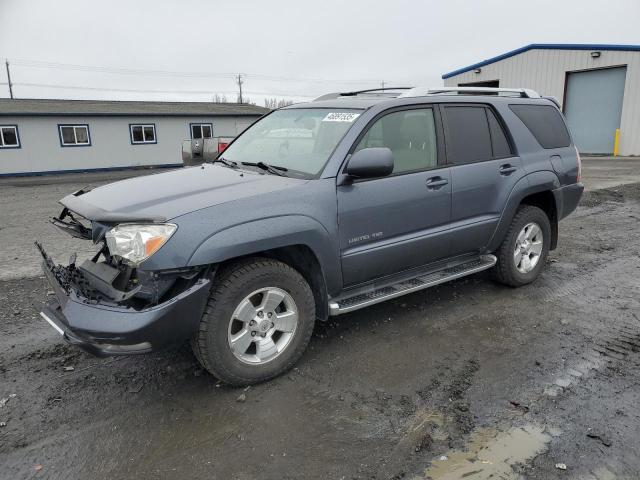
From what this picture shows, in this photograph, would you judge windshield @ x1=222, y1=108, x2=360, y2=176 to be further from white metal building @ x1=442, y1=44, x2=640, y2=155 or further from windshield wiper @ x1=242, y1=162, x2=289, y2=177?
white metal building @ x1=442, y1=44, x2=640, y2=155

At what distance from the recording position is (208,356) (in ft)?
10.1

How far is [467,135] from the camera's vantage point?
4.47m

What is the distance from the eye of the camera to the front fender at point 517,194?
469 cm

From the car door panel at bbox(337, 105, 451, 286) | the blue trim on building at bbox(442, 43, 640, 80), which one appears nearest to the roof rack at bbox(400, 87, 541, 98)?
the car door panel at bbox(337, 105, 451, 286)

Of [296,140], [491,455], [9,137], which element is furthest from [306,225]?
[9,137]

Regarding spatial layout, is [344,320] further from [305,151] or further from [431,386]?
[305,151]

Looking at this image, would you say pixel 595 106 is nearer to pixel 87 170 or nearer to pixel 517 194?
pixel 517 194

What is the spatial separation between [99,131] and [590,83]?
953 inches

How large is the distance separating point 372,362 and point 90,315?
1.95m

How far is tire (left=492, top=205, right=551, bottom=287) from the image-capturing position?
4871mm

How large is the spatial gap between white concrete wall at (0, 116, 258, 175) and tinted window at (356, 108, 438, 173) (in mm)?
24653

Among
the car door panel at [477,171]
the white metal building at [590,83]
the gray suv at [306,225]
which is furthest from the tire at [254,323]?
the white metal building at [590,83]

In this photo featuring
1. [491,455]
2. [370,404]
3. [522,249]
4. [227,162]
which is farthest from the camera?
[522,249]

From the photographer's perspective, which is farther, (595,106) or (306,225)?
(595,106)
